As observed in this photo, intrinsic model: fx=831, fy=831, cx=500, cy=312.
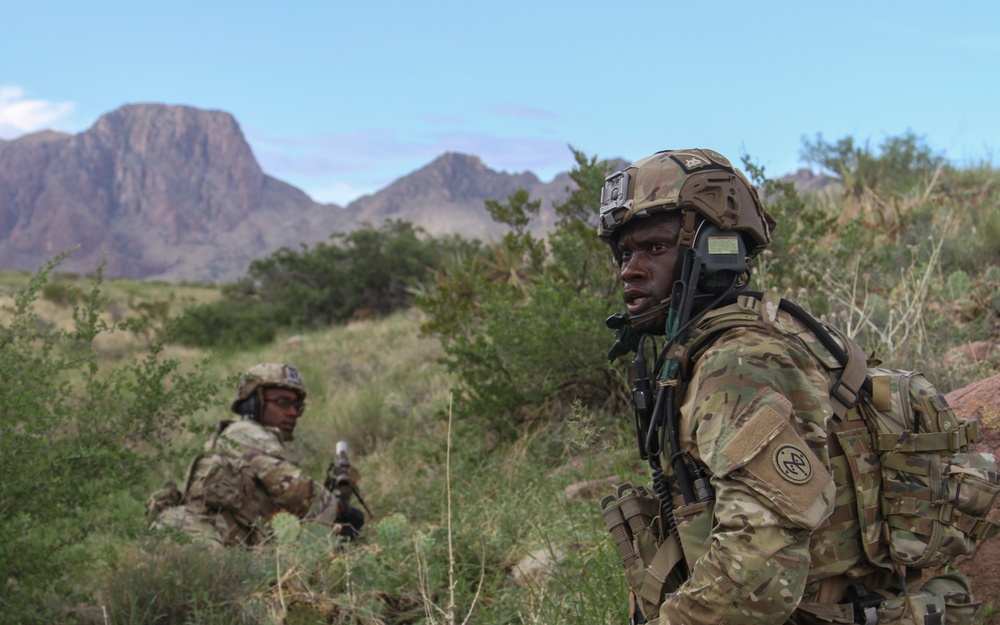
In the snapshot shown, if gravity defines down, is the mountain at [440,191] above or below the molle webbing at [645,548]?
above

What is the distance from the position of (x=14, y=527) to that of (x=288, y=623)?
1.35 m

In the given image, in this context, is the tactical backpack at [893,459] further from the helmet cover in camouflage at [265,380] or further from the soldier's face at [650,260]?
the helmet cover in camouflage at [265,380]

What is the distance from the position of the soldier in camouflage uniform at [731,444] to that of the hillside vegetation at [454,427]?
0.65 metres

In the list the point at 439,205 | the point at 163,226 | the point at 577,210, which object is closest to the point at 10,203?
the point at 163,226

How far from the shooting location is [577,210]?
8109 mm

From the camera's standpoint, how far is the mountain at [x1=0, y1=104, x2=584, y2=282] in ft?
420

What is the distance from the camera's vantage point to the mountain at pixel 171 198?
128m

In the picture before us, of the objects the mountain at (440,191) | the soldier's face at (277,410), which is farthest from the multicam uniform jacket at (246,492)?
the mountain at (440,191)

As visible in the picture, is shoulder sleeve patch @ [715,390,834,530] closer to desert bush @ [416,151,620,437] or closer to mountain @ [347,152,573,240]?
desert bush @ [416,151,620,437]

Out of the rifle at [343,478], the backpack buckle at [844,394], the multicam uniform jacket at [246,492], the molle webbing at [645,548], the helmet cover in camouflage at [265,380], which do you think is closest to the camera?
the backpack buckle at [844,394]

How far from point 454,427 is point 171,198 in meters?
176

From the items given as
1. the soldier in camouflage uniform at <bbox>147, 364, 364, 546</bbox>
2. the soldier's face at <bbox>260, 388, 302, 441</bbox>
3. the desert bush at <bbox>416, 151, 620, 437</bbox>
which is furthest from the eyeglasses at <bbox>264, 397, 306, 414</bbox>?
the desert bush at <bbox>416, 151, 620, 437</bbox>

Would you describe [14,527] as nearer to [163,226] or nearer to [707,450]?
[707,450]

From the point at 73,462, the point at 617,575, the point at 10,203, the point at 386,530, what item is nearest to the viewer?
the point at 617,575
